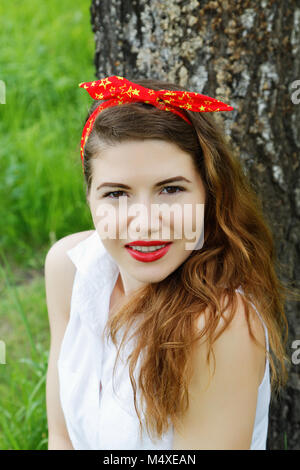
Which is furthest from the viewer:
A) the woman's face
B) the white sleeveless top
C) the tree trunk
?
the tree trunk

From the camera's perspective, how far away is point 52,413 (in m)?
1.96

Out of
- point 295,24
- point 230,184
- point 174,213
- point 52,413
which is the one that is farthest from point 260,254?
Answer: point 52,413

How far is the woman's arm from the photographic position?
1.50 metres

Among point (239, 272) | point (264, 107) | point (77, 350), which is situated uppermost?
point (264, 107)

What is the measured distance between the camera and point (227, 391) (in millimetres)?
1515

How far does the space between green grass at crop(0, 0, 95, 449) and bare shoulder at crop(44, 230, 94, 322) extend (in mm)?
315

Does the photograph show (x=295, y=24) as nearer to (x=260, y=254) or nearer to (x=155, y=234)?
(x=260, y=254)

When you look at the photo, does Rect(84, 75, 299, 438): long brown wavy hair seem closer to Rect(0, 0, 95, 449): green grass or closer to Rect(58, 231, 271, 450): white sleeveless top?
Rect(58, 231, 271, 450): white sleeveless top

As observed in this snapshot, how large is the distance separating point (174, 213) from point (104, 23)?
36.5 inches

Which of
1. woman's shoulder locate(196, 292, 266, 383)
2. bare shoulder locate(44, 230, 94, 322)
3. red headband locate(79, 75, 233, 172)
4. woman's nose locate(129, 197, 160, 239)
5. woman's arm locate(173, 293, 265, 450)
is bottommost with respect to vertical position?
woman's arm locate(173, 293, 265, 450)

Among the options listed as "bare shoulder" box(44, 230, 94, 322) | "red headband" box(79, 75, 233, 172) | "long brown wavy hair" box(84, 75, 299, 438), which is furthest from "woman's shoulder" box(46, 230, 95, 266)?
"red headband" box(79, 75, 233, 172)

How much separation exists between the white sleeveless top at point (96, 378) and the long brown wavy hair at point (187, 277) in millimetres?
57

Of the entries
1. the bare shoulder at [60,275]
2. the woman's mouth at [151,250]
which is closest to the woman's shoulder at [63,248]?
the bare shoulder at [60,275]

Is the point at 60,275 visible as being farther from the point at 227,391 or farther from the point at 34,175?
the point at 34,175
